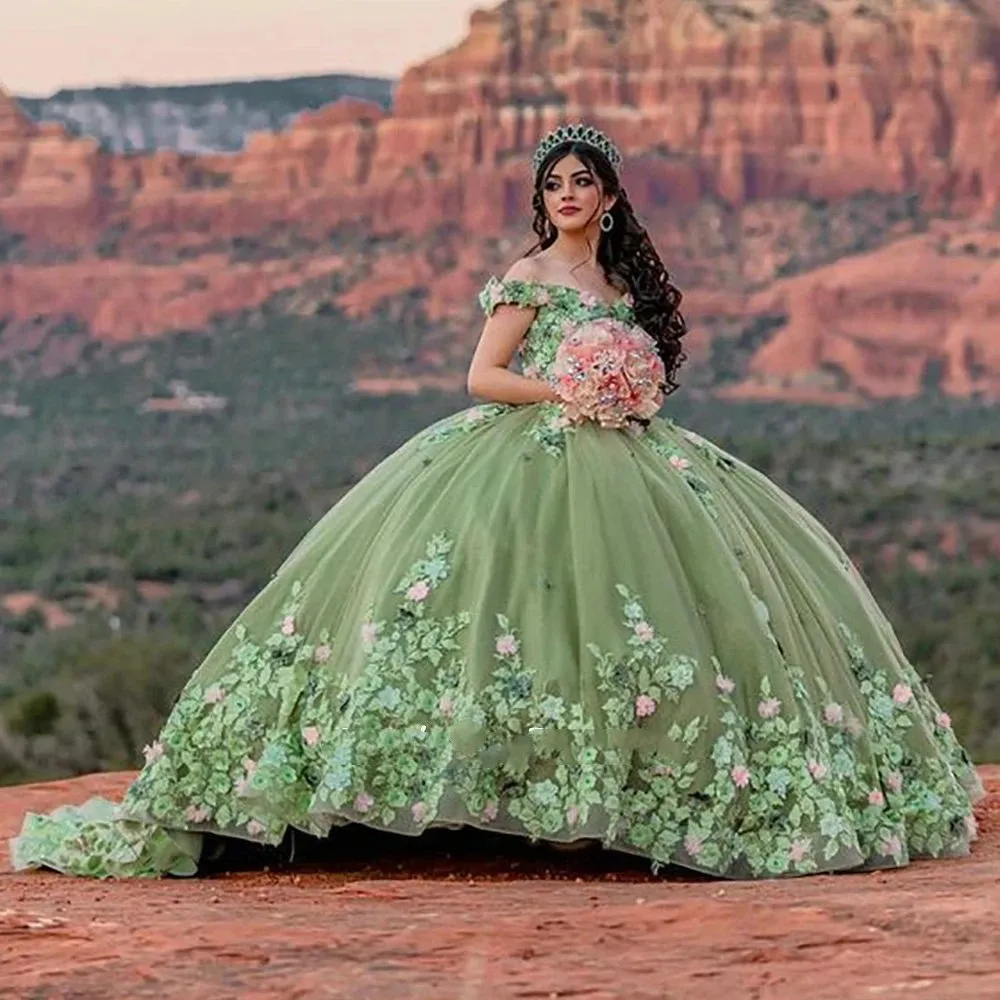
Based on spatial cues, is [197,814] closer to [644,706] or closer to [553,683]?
[553,683]

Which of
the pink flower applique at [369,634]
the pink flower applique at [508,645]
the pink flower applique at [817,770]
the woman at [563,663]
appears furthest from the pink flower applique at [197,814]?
the pink flower applique at [817,770]

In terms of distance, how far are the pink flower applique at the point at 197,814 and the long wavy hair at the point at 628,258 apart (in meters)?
1.85

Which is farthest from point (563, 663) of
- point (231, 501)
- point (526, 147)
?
point (526, 147)

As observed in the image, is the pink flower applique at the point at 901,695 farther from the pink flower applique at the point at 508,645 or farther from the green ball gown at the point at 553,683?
the pink flower applique at the point at 508,645

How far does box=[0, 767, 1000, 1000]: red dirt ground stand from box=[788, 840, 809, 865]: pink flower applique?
10 cm

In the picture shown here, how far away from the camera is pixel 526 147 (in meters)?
63.8

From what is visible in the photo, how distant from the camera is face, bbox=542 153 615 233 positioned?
25.8 ft

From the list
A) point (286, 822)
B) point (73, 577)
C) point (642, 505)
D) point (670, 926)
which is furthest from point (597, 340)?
point (73, 577)

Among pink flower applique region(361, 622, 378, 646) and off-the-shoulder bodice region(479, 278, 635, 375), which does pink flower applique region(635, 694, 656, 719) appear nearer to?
pink flower applique region(361, 622, 378, 646)

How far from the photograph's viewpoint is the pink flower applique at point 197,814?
7.41 meters

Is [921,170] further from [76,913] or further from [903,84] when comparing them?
[76,913]

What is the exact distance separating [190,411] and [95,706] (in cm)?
3585

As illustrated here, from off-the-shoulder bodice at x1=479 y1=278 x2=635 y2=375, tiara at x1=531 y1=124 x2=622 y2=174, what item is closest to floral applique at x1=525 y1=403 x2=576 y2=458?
off-the-shoulder bodice at x1=479 y1=278 x2=635 y2=375

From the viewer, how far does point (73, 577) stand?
116 ft
